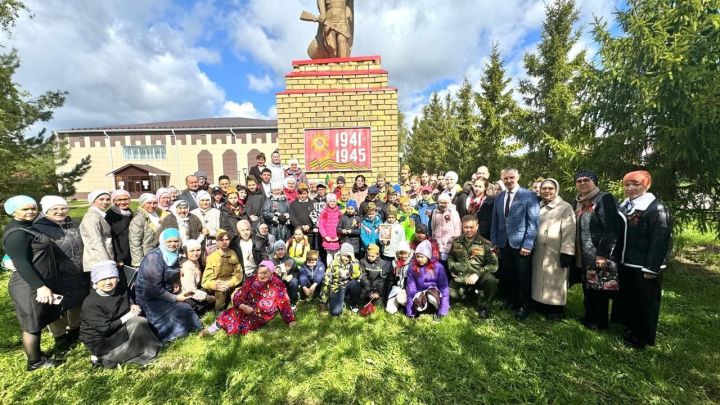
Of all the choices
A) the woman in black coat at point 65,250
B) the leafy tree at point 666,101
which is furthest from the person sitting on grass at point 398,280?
the leafy tree at point 666,101

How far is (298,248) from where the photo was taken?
4879 mm

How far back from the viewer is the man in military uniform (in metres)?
4.18

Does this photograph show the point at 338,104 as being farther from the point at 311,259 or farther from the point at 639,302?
the point at 639,302

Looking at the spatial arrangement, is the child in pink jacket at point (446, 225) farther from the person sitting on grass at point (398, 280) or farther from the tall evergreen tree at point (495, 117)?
the tall evergreen tree at point (495, 117)

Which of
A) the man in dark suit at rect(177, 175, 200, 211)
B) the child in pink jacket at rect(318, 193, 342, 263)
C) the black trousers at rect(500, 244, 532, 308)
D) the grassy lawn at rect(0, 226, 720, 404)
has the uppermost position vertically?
the man in dark suit at rect(177, 175, 200, 211)

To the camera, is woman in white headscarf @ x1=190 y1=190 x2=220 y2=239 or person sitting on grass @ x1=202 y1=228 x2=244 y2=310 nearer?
person sitting on grass @ x1=202 y1=228 x2=244 y2=310

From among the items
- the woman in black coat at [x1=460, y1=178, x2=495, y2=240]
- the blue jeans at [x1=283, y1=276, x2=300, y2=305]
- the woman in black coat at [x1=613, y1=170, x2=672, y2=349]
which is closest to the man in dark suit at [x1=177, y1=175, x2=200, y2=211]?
the blue jeans at [x1=283, y1=276, x2=300, y2=305]

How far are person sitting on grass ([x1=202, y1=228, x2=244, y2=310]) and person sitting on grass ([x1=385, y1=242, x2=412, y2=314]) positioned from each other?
2383 millimetres

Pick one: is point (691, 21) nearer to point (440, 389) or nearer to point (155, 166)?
point (440, 389)

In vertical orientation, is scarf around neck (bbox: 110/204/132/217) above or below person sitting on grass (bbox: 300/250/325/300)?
above

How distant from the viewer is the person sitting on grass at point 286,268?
4512 mm

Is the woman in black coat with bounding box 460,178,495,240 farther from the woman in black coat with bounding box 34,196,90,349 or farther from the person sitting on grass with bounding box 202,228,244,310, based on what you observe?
the woman in black coat with bounding box 34,196,90,349

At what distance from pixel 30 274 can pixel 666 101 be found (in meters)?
9.02

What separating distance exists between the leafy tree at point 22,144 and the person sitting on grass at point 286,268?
691 centimetres
